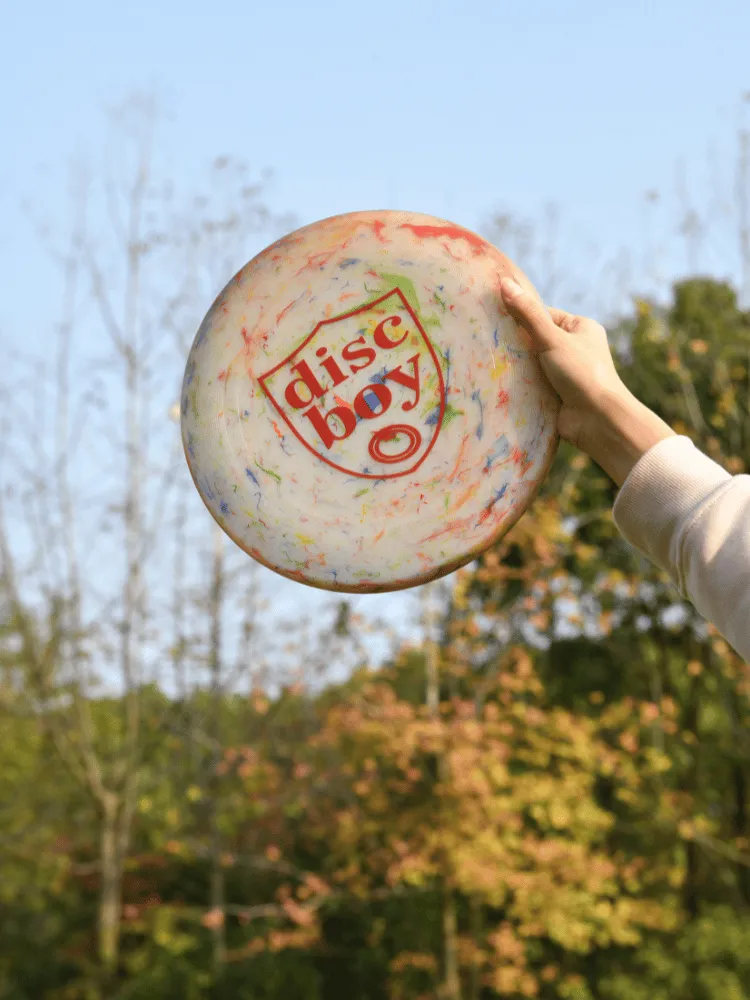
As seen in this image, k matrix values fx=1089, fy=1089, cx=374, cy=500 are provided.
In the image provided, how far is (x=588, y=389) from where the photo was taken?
1.39 m

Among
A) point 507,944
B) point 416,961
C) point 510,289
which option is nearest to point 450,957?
point 416,961

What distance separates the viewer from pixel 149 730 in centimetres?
964

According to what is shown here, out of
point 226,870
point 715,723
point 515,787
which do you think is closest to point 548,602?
point 515,787

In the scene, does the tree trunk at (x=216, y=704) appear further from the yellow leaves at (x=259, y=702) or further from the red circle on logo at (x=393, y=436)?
the red circle on logo at (x=393, y=436)

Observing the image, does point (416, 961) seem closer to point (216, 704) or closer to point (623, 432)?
point (216, 704)

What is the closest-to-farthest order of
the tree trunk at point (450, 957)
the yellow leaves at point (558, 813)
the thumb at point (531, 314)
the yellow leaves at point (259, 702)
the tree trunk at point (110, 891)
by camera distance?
1. the thumb at point (531, 314)
2. the yellow leaves at point (558, 813)
3. the tree trunk at point (450, 957)
4. the yellow leaves at point (259, 702)
5. the tree trunk at point (110, 891)

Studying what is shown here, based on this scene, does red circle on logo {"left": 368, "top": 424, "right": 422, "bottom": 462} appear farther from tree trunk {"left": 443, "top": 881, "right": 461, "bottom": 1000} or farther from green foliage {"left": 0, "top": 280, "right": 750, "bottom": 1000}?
tree trunk {"left": 443, "top": 881, "right": 461, "bottom": 1000}

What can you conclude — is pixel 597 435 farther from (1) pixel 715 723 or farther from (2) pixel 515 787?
(1) pixel 715 723

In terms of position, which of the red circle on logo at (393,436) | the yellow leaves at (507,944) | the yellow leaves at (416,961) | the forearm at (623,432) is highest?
the red circle on logo at (393,436)

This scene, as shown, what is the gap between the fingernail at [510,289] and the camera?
1.58 m

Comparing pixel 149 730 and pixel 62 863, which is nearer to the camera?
pixel 149 730

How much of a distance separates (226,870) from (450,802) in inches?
147

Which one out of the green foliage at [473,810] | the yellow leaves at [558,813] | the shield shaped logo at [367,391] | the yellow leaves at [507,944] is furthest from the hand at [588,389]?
the yellow leaves at [507,944]

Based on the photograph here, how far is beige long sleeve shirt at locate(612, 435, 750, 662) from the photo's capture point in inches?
42.0
